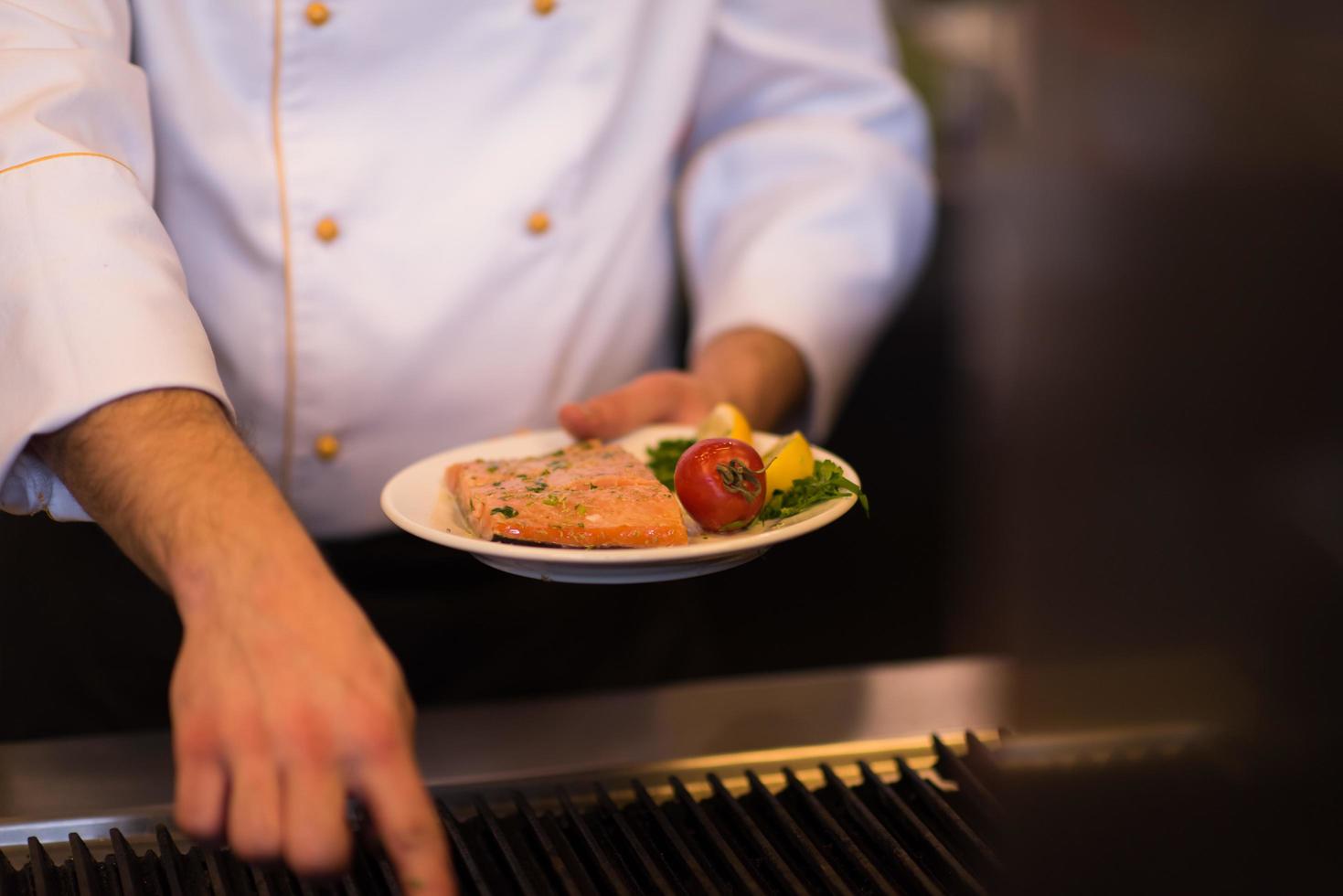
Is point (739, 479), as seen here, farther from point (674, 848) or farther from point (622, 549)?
point (674, 848)

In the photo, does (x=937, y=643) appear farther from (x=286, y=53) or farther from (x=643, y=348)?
(x=286, y=53)

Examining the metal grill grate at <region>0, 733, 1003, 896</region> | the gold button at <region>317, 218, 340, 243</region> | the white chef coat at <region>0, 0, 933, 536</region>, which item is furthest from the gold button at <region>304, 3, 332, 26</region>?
the metal grill grate at <region>0, 733, 1003, 896</region>

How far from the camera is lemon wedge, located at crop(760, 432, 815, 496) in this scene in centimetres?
101

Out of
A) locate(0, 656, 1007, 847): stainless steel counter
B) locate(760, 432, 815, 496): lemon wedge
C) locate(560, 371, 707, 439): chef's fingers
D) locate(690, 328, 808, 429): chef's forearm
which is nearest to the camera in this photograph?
locate(0, 656, 1007, 847): stainless steel counter

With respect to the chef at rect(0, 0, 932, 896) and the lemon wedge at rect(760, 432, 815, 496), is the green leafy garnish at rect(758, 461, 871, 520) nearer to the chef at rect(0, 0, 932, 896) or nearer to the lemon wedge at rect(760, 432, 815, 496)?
the lemon wedge at rect(760, 432, 815, 496)

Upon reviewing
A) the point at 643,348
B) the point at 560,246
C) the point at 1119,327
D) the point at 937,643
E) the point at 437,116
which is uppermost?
the point at 1119,327

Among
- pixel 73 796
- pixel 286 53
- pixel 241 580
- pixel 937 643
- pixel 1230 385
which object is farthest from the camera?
pixel 937 643

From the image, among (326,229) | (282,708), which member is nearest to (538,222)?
(326,229)

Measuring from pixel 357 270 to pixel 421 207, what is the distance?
0.10 meters

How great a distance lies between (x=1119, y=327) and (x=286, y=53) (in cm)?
107

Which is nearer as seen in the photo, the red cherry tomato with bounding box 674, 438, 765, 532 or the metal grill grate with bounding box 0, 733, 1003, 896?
the metal grill grate with bounding box 0, 733, 1003, 896

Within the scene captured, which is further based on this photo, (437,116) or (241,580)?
(437,116)

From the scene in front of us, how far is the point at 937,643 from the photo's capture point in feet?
10.1

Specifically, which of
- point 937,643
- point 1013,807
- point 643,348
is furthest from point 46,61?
point 937,643
